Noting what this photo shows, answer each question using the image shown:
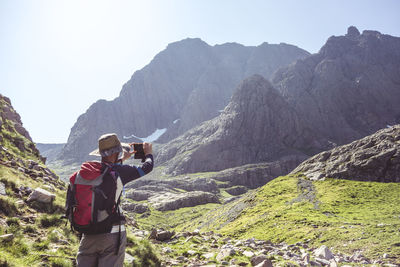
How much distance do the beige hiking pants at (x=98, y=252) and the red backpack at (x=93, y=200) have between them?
0.68 ft

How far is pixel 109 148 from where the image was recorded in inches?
244

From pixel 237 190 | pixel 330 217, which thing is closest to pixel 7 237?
pixel 330 217

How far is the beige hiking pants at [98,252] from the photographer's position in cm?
557

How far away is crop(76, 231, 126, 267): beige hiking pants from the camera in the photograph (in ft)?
18.3

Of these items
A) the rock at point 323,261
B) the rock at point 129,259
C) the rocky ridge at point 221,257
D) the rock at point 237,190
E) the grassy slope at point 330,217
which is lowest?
the rock at point 237,190

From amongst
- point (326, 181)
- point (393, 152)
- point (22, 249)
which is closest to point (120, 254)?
point (22, 249)

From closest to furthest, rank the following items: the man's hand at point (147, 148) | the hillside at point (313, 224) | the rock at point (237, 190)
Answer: the man's hand at point (147, 148), the hillside at point (313, 224), the rock at point (237, 190)

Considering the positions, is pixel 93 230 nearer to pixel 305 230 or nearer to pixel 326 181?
pixel 305 230

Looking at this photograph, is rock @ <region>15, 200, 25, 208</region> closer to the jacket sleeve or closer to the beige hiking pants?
the beige hiking pants

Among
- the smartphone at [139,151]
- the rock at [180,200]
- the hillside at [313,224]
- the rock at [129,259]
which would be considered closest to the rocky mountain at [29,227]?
the rock at [129,259]

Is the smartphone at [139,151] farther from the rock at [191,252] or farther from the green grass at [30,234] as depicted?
the rock at [191,252]

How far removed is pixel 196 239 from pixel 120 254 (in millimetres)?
12734

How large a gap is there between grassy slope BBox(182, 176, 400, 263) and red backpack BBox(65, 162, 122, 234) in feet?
70.9

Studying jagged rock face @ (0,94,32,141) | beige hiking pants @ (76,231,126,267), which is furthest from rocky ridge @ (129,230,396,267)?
jagged rock face @ (0,94,32,141)
